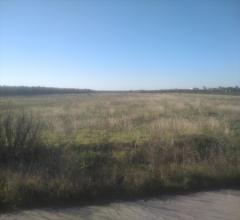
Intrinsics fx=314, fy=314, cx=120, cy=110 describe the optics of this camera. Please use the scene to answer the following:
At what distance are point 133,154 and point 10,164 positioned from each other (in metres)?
3.56

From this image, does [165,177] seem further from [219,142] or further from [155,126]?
[155,126]

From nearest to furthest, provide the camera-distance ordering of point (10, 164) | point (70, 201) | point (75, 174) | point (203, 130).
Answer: point (70, 201) < point (75, 174) < point (10, 164) < point (203, 130)

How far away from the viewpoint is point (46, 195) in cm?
676

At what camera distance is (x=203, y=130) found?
13344 mm

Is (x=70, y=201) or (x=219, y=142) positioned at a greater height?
(x=219, y=142)

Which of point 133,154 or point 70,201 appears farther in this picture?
point 133,154

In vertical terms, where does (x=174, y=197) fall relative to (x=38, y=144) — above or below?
below

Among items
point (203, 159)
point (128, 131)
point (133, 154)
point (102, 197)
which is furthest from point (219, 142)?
point (102, 197)

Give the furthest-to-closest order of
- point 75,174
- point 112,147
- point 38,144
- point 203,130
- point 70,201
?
point 203,130 → point 112,147 → point 38,144 → point 75,174 → point 70,201

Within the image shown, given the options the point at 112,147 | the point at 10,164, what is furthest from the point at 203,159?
the point at 10,164

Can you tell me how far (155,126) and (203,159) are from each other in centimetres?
553

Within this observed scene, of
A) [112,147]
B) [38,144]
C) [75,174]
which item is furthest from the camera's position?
[112,147]

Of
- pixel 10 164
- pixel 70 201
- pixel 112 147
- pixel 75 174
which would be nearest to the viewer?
pixel 70 201

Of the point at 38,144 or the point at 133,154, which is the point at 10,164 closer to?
the point at 38,144
